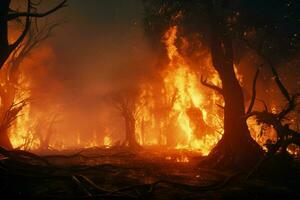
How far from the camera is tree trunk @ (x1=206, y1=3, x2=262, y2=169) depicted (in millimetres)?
20312

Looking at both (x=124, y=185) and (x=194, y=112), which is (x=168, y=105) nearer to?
(x=194, y=112)

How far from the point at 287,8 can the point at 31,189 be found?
2083cm

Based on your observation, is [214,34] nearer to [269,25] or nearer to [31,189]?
[269,25]

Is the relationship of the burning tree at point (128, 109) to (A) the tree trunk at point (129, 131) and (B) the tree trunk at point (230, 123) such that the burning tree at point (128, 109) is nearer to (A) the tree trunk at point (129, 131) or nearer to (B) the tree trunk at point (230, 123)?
(A) the tree trunk at point (129, 131)

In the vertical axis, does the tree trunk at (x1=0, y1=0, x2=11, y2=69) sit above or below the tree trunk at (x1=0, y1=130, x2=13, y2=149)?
above

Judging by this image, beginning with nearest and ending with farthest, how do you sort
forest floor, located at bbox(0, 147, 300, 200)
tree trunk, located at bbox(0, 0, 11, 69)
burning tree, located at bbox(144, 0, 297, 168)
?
forest floor, located at bbox(0, 147, 300, 200), tree trunk, located at bbox(0, 0, 11, 69), burning tree, located at bbox(144, 0, 297, 168)

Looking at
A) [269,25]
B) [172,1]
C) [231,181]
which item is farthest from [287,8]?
[231,181]

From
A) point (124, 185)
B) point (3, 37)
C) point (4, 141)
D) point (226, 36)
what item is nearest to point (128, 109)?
point (4, 141)

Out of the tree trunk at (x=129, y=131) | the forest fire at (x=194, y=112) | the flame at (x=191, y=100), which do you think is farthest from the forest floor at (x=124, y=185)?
the tree trunk at (x=129, y=131)

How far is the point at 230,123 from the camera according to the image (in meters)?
21.5

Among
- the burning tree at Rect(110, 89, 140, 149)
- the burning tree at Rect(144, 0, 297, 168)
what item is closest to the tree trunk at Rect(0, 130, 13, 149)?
the burning tree at Rect(144, 0, 297, 168)

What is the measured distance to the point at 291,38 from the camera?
1013 inches

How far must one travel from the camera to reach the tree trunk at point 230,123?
66.6ft

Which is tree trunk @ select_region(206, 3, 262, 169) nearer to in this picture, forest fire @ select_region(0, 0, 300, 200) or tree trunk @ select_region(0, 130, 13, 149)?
forest fire @ select_region(0, 0, 300, 200)
